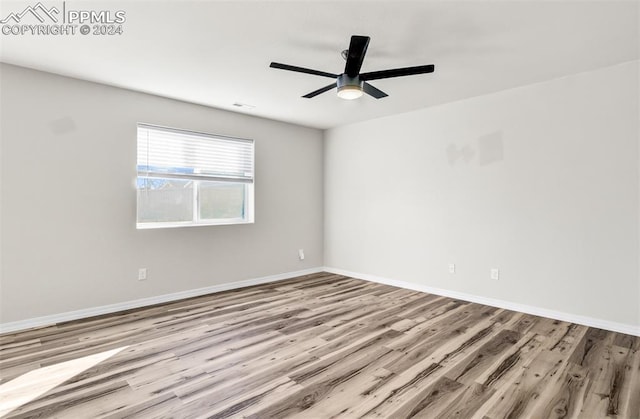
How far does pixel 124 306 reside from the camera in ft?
12.3

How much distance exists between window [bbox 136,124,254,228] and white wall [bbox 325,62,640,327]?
6.04 feet

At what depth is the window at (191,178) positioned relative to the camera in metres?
3.99

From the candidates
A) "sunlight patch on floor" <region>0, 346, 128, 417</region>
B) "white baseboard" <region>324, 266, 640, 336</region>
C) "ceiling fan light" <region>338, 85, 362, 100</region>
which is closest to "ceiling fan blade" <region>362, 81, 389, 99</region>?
"ceiling fan light" <region>338, 85, 362, 100</region>

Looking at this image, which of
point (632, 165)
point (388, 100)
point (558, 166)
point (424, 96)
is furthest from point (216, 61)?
point (632, 165)

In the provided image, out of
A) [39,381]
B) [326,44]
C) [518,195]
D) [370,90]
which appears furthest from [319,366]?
[518,195]

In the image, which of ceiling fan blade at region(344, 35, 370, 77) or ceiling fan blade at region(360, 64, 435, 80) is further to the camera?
ceiling fan blade at region(360, 64, 435, 80)

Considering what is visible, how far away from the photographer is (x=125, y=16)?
7.57 ft

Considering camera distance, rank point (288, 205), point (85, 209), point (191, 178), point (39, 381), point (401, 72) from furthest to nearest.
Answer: point (288, 205), point (191, 178), point (85, 209), point (401, 72), point (39, 381)

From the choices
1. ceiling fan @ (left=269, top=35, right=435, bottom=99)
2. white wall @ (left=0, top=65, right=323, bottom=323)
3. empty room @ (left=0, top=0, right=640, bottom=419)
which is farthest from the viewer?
white wall @ (left=0, top=65, right=323, bottom=323)

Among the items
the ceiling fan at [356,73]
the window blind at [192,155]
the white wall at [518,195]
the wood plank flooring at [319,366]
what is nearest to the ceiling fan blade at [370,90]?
the ceiling fan at [356,73]

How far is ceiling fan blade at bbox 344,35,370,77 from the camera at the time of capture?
2.11 meters

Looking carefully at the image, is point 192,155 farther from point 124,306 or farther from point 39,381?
point 39,381

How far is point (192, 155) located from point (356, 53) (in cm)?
280

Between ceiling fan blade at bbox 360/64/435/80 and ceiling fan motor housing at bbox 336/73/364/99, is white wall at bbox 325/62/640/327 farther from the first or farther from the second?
ceiling fan motor housing at bbox 336/73/364/99
